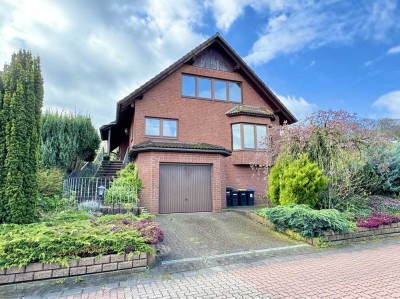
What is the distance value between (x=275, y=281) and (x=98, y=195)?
819cm

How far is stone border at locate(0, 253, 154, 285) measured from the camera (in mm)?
4496

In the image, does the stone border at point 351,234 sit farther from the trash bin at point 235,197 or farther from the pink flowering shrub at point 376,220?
the trash bin at point 235,197

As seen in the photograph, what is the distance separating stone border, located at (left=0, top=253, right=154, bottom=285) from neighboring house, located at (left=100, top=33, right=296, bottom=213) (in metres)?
5.92

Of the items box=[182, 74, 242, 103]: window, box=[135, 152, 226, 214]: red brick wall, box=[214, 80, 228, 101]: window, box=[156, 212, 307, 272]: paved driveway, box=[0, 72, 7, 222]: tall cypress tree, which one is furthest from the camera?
box=[214, 80, 228, 101]: window

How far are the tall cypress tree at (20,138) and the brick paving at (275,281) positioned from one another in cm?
325

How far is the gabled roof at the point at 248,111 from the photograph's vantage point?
1536cm

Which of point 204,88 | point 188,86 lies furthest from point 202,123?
point 188,86

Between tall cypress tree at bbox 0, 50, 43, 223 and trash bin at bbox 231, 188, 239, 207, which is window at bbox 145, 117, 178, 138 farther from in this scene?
tall cypress tree at bbox 0, 50, 43, 223

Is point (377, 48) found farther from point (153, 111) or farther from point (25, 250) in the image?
point (25, 250)

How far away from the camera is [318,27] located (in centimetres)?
1350

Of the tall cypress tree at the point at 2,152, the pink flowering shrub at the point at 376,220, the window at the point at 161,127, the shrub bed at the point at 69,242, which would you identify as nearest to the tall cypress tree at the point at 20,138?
the tall cypress tree at the point at 2,152

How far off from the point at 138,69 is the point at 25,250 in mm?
14647

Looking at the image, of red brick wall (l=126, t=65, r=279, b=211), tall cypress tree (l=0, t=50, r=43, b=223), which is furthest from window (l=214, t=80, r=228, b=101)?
tall cypress tree (l=0, t=50, r=43, b=223)

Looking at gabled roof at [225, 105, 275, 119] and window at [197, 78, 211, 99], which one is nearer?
gabled roof at [225, 105, 275, 119]
